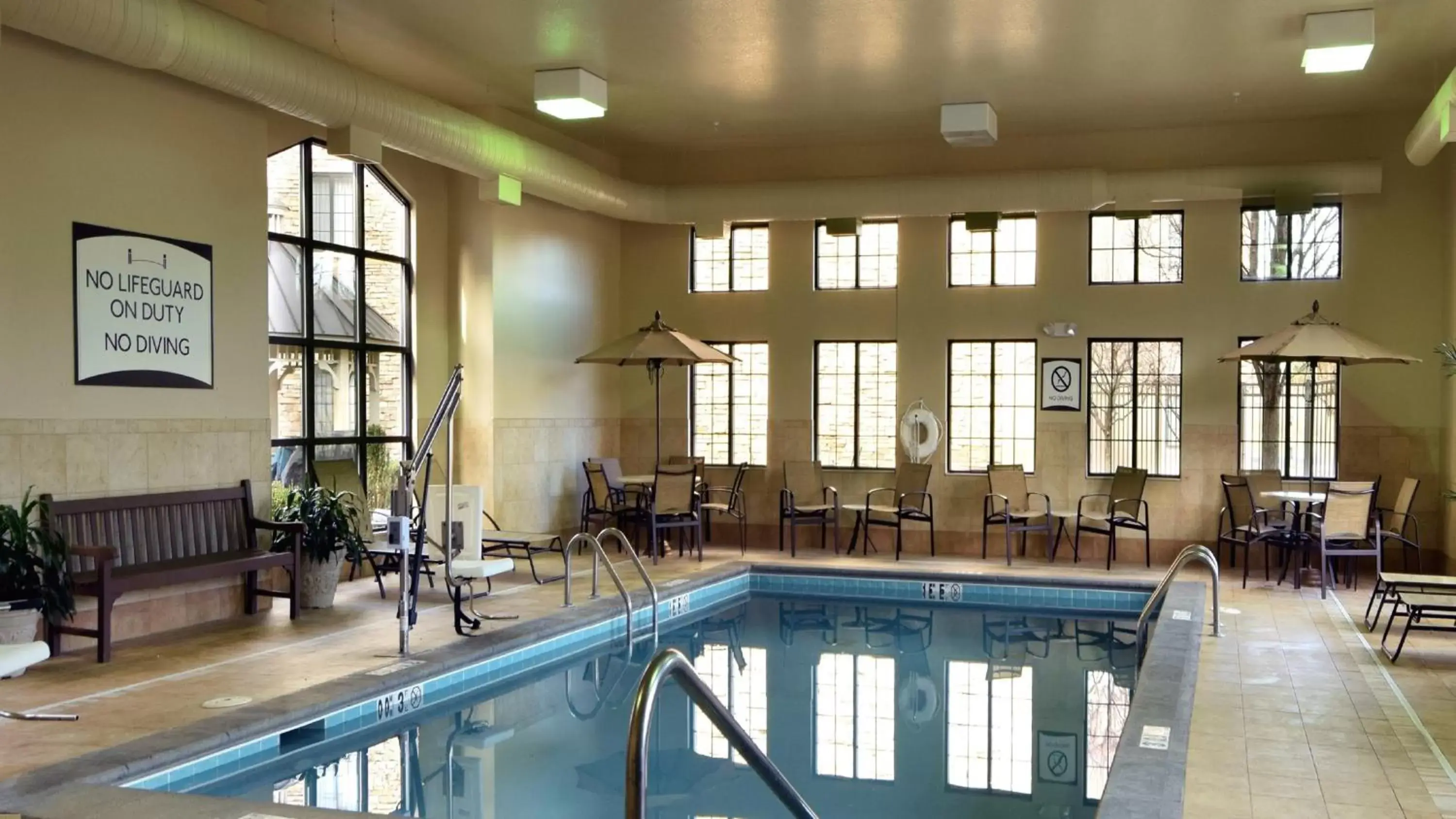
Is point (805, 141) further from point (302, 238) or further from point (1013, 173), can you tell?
point (302, 238)

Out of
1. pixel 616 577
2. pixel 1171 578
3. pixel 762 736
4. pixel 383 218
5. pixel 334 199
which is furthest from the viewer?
pixel 383 218

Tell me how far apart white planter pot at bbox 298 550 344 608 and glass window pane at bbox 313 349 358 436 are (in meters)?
1.89

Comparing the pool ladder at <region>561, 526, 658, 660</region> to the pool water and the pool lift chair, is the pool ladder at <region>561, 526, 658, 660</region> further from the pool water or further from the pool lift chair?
the pool lift chair

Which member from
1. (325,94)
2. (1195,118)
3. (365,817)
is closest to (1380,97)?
(1195,118)

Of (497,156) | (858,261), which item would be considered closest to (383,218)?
(497,156)

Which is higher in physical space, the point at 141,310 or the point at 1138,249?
the point at 1138,249

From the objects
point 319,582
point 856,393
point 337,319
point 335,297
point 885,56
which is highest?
point 885,56

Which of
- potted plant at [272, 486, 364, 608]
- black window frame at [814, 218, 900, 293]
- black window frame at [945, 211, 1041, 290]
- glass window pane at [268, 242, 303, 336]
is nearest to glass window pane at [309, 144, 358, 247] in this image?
glass window pane at [268, 242, 303, 336]

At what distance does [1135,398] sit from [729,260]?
13.9 feet

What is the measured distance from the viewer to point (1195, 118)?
36.0 feet

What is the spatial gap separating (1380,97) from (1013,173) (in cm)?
301

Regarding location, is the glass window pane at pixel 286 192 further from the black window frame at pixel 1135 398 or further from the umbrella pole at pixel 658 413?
the black window frame at pixel 1135 398

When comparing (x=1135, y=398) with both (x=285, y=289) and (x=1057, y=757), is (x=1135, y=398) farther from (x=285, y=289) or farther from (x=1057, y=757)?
(x=285, y=289)

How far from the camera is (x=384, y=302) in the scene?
1044 centimetres
